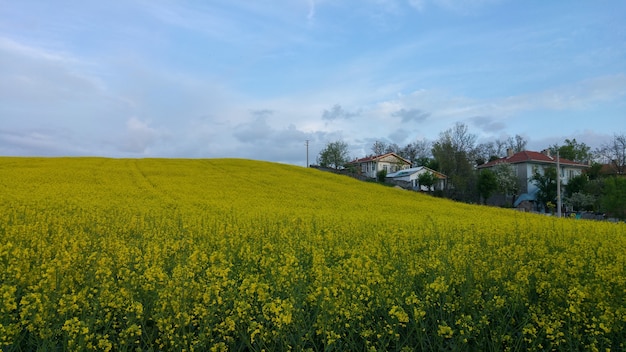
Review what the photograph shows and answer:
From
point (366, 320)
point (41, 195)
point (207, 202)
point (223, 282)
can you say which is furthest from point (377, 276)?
point (41, 195)

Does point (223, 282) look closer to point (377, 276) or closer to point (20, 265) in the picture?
point (377, 276)

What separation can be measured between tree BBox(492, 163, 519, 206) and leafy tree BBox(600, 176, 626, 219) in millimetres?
15711

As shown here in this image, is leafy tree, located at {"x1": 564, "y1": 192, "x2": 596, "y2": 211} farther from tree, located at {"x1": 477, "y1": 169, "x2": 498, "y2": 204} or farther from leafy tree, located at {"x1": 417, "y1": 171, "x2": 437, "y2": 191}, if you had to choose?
leafy tree, located at {"x1": 417, "y1": 171, "x2": 437, "y2": 191}

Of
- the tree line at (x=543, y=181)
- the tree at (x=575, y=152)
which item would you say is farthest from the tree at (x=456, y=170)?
the tree at (x=575, y=152)

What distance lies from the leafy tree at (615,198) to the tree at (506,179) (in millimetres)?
15711

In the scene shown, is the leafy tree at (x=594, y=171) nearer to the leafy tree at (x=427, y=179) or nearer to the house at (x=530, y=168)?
the house at (x=530, y=168)

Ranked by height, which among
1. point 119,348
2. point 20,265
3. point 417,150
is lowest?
point 119,348

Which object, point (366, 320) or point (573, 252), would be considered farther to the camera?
point (573, 252)

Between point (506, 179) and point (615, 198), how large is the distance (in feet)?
59.4

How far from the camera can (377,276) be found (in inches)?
186

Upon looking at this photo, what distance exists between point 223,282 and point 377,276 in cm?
164

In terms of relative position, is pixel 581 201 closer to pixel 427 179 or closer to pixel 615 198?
pixel 615 198

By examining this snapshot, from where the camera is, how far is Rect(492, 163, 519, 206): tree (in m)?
63.6

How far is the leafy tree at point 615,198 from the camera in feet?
146
